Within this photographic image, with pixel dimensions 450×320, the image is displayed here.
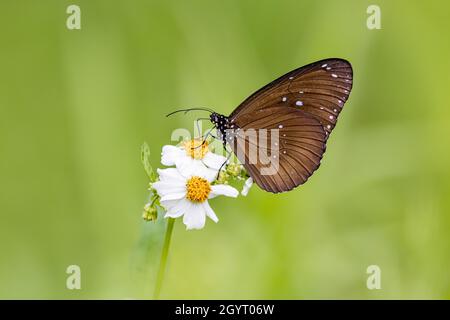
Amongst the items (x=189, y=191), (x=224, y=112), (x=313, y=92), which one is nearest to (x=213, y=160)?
(x=189, y=191)

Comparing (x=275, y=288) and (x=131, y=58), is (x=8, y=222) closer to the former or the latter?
(x=131, y=58)

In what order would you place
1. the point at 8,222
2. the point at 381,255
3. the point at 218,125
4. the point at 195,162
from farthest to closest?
the point at 8,222 < the point at 381,255 < the point at 218,125 < the point at 195,162

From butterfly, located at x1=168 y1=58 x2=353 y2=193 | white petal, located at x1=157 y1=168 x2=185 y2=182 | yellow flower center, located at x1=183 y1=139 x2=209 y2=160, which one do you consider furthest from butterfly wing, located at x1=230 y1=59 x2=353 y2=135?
white petal, located at x1=157 y1=168 x2=185 y2=182

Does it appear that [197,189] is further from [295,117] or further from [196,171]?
[295,117]

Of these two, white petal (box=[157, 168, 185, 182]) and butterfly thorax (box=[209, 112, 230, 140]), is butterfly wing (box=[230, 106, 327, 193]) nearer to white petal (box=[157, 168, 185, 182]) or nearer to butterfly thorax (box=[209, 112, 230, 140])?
butterfly thorax (box=[209, 112, 230, 140])
